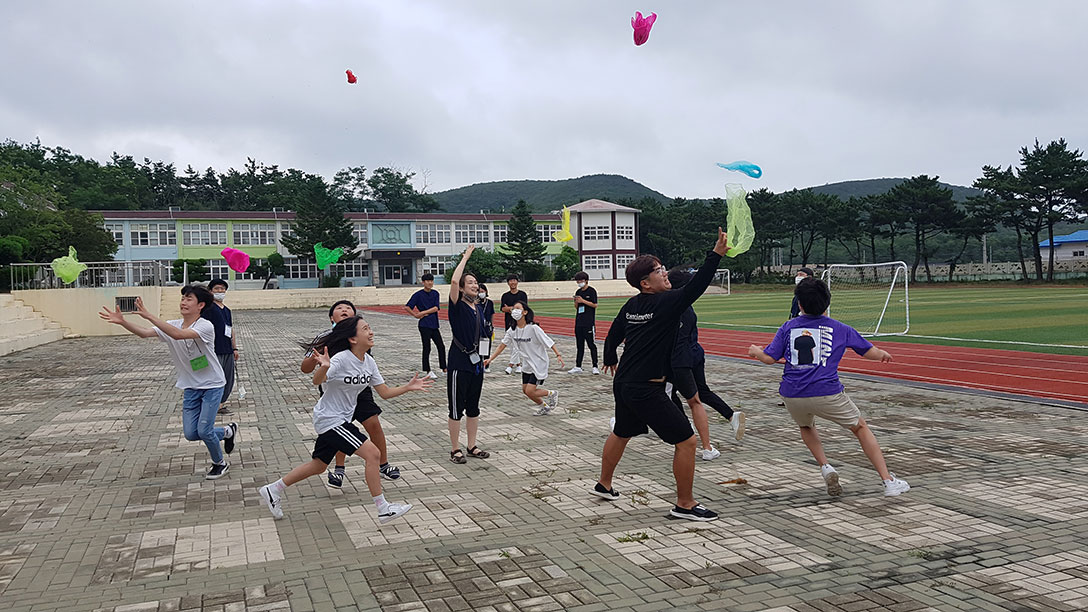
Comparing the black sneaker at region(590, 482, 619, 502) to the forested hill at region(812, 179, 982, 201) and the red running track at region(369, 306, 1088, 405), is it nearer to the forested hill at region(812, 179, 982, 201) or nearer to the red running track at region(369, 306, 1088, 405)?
the red running track at region(369, 306, 1088, 405)

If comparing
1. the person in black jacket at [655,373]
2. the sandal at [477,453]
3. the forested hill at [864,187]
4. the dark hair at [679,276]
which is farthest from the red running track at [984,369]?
the forested hill at [864,187]

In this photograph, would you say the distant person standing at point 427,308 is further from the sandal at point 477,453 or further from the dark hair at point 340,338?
the dark hair at point 340,338

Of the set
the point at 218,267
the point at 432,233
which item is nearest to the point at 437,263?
the point at 432,233

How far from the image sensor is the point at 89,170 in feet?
275

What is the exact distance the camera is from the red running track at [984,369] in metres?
11.4

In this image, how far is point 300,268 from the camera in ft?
226

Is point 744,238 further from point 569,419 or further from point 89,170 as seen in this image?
point 89,170

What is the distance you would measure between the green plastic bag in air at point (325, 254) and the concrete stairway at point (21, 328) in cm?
3137

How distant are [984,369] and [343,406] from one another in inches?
466

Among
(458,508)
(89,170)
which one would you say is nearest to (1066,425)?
(458,508)

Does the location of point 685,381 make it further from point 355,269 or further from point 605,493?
point 355,269

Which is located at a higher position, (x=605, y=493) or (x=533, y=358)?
(x=533, y=358)

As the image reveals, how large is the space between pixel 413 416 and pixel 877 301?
1867 centimetres

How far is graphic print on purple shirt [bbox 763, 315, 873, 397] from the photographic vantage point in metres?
5.90
